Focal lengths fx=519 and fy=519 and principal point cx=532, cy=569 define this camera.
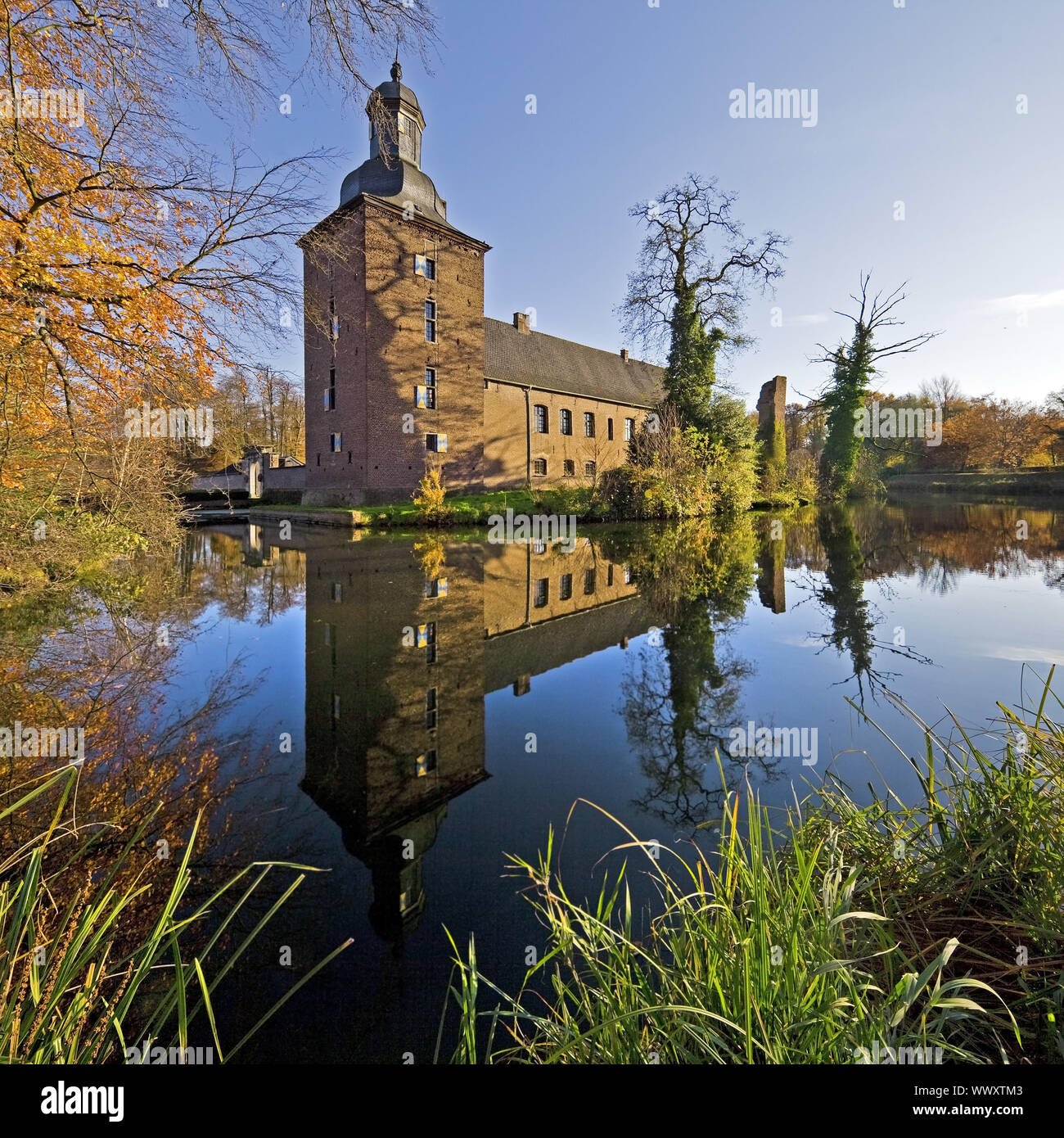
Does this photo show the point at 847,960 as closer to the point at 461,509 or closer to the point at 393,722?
the point at 393,722

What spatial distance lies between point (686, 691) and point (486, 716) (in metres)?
1.84

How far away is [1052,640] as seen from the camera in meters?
5.69

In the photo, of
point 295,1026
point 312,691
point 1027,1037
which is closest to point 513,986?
point 295,1026

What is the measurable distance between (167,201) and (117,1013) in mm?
6493

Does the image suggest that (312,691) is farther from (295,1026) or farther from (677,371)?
(677,371)

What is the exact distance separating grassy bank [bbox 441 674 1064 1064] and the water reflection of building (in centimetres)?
96

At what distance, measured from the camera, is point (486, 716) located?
174 inches

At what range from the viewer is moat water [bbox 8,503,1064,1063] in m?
2.10

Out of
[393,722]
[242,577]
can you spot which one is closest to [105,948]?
[393,722]

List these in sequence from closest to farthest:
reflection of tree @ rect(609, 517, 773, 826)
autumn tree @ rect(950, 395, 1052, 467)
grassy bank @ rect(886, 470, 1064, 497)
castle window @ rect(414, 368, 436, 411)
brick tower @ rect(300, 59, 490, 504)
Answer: reflection of tree @ rect(609, 517, 773, 826) → brick tower @ rect(300, 59, 490, 504) → castle window @ rect(414, 368, 436, 411) → grassy bank @ rect(886, 470, 1064, 497) → autumn tree @ rect(950, 395, 1052, 467)

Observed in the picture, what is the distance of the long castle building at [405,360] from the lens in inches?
974

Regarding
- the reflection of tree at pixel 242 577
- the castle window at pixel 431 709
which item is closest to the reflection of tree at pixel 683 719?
the castle window at pixel 431 709

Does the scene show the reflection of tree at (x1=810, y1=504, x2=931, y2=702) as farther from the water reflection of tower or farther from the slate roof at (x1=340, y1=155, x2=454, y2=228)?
the slate roof at (x1=340, y1=155, x2=454, y2=228)

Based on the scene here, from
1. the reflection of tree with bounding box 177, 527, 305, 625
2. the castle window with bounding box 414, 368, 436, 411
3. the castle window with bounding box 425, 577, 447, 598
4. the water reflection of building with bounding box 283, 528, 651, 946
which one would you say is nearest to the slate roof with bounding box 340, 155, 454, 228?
the castle window with bounding box 414, 368, 436, 411
